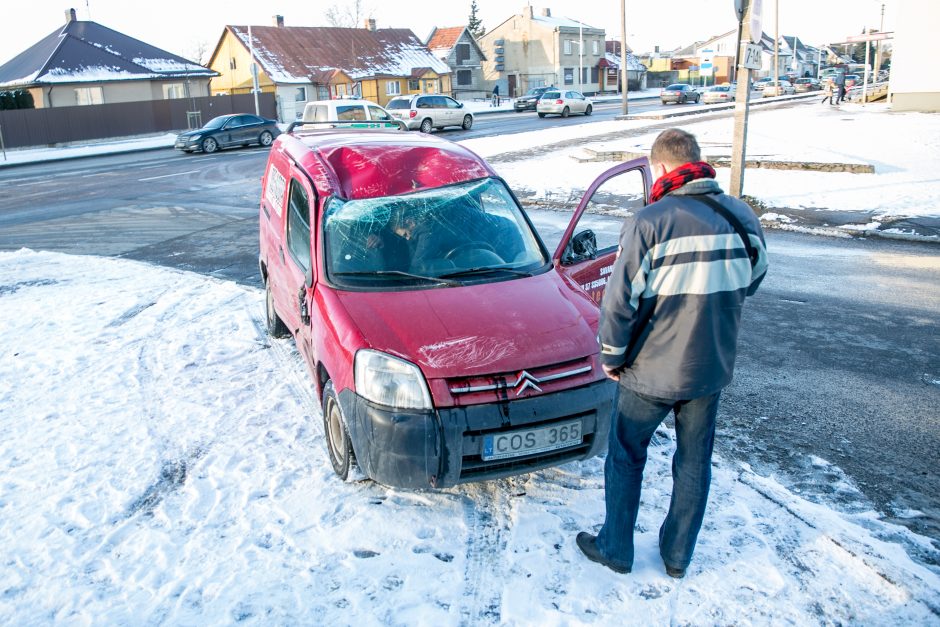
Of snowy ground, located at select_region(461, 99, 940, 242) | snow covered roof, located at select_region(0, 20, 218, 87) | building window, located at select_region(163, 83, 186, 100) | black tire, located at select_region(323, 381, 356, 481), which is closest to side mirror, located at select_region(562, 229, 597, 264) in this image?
black tire, located at select_region(323, 381, 356, 481)

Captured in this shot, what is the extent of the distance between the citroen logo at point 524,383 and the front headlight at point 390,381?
1.48 ft

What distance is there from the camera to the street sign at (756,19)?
10.1 m

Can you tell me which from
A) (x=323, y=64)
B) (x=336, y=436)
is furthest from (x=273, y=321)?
(x=323, y=64)

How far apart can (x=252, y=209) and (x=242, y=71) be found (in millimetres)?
47142

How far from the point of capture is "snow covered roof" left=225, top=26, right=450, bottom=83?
53469 mm

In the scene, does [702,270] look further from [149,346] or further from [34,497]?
[149,346]

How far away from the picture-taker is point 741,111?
35.3ft

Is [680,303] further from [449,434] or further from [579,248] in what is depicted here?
[579,248]

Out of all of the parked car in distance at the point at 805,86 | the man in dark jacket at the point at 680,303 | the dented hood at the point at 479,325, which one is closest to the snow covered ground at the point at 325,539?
the man in dark jacket at the point at 680,303

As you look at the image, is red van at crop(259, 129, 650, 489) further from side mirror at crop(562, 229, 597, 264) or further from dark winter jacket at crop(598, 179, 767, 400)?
dark winter jacket at crop(598, 179, 767, 400)

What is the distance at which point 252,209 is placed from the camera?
14.5 meters

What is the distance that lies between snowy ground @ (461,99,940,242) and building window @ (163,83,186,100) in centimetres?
2549

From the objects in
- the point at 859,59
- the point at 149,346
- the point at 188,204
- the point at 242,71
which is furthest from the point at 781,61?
the point at 149,346

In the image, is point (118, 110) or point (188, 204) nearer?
point (188, 204)
